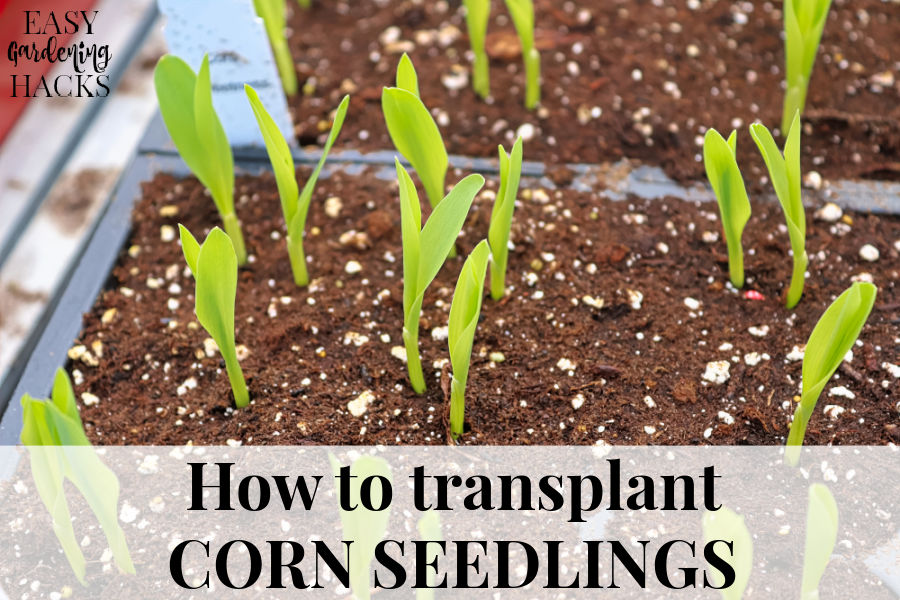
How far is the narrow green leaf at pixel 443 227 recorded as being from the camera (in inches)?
42.6

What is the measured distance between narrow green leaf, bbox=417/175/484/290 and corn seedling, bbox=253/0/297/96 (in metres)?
0.62

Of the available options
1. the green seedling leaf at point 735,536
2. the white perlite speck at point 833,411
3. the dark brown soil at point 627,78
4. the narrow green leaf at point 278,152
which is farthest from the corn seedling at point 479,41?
the green seedling leaf at point 735,536

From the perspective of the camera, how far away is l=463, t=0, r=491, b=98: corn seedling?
149 centimetres

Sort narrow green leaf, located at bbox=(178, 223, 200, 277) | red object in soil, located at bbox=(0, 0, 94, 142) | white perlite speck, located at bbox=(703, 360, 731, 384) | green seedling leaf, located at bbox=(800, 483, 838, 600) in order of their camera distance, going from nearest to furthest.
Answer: green seedling leaf, located at bbox=(800, 483, 838, 600), narrow green leaf, located at bbox=(178, 223, 200, 277), white perlite speck, located at bbox=(703, 360, 731, 384), red object in soil, located at bbox=(0, 0, 94, 142)

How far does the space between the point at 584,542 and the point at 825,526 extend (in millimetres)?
334

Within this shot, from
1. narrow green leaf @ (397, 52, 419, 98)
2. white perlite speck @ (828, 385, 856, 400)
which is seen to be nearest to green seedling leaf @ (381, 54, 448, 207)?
narrow green leaf @ (397, 52, 419, 98)

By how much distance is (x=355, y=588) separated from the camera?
1.01 metres

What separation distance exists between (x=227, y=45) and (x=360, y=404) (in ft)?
2.07

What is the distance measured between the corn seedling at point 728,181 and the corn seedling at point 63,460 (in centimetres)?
81

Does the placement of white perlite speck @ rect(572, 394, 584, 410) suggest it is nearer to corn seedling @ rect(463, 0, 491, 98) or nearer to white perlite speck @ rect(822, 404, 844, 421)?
white perlite speck @ rect(822, 404, 844, 421)

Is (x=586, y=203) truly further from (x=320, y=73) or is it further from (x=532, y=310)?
(x=320, y=73)

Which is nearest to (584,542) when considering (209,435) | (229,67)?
(209,435)

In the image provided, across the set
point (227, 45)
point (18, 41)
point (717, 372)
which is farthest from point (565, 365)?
point (18, 41)

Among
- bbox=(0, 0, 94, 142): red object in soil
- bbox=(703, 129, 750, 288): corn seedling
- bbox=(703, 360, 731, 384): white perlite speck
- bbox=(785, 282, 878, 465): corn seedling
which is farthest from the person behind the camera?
bbox=(0, 0, 94, 142): red object in soil
